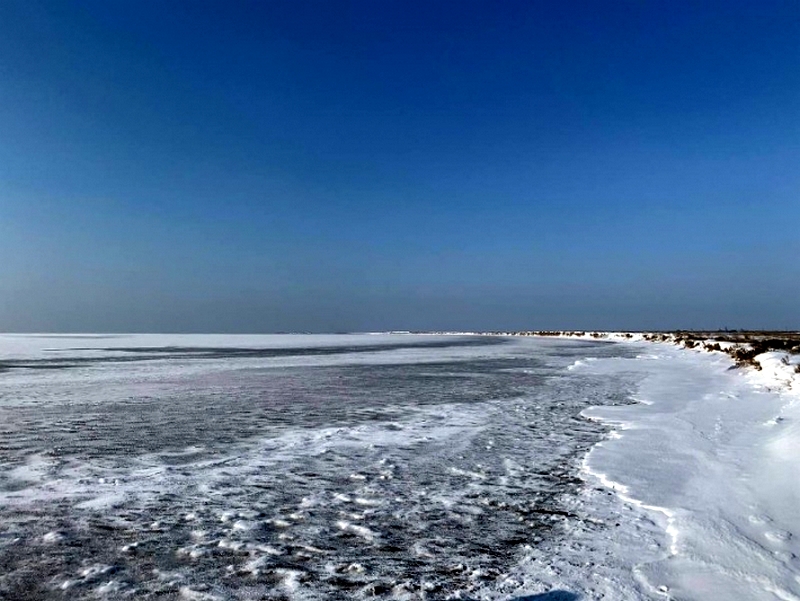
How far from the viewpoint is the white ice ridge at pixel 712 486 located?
318 cm

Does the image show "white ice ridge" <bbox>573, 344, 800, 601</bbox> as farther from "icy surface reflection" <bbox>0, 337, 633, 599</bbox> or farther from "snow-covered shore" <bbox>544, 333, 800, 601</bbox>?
"icy surface reflection" <bbox>0, 337, 633, 599</bbox>

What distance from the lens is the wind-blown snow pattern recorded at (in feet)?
10.3

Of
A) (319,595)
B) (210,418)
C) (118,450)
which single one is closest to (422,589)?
(319,595)

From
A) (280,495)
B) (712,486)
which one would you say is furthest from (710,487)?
(280,495)

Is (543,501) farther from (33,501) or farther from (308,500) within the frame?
(33,501)

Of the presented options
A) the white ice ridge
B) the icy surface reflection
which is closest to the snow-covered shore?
the white ice ridge

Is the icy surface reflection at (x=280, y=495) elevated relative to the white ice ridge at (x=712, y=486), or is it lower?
elevated

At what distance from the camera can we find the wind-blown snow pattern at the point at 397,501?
3.15 m

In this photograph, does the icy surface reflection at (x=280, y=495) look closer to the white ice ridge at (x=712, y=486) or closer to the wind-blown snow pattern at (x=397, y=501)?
the wind-blown snow pattern at (x=397, y=501)

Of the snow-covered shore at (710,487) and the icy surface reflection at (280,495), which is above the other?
the icy surface reflection at (280,495)

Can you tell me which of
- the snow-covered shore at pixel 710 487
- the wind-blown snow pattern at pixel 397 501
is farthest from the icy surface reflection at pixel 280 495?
the snow-covered shore at pixel 710 487

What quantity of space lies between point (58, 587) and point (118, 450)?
3729 millimetres

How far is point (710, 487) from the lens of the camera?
499cm

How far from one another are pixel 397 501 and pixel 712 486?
286 centimetres
